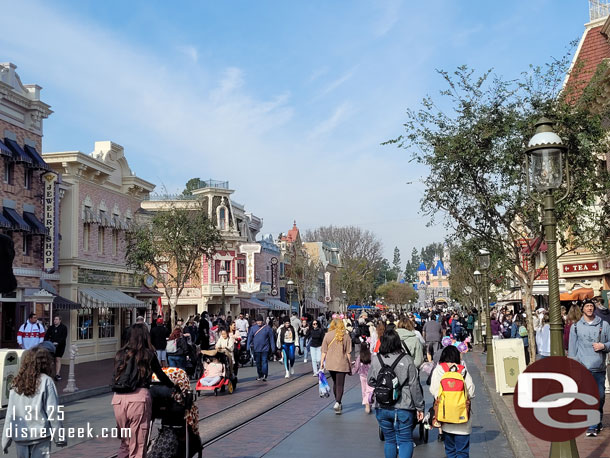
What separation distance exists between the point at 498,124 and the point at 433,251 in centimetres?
18050

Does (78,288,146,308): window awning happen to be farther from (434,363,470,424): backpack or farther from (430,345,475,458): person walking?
(434,363,470,424): backpack

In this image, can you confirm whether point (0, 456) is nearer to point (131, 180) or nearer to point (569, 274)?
point (131, 180)

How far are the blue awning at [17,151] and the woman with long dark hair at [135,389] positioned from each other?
1921 cm

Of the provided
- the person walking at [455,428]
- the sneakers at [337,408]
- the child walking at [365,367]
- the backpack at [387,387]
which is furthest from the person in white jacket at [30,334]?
the person walking at [455,428]

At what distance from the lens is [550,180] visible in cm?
698

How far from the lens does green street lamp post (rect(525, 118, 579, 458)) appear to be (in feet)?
21.4

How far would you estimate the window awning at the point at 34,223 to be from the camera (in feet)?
79.2

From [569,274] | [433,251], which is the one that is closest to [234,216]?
[569,274]

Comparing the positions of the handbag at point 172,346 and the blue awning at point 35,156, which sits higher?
the blue awning at point 35,156

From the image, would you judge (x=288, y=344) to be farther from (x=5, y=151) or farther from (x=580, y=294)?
(x=580, y=294)

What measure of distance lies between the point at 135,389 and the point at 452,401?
322cm

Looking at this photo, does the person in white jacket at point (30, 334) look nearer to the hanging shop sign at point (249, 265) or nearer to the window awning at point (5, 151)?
the window awning at point (5, 151)

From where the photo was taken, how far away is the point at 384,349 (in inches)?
290

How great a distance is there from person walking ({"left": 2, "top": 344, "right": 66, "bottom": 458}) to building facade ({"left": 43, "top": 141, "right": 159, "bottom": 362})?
70.8 feet
